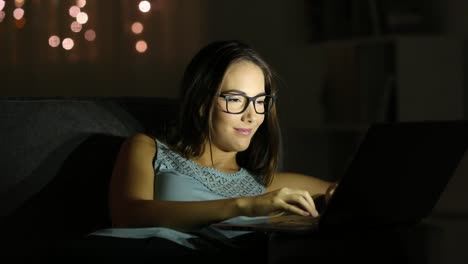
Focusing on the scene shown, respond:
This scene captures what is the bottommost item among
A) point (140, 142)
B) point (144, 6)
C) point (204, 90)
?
point (140, 142)

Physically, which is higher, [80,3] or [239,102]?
[80,3]

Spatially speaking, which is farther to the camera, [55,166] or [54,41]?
[54,41]

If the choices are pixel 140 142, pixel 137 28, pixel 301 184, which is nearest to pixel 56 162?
pixel 140 142

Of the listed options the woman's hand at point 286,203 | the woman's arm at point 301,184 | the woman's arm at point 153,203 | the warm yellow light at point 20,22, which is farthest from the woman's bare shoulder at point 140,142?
the warm yellow light at point 20,22

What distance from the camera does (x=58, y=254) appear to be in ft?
5.44

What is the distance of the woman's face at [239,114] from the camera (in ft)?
5.98

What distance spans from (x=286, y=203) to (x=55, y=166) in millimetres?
Answer: 630

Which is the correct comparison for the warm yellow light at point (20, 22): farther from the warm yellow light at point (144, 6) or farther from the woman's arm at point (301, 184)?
the woman's arm at point (301, 184)

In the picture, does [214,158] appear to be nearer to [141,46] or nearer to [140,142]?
[140,142]

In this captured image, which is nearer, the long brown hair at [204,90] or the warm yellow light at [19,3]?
the long brown hair at [204,90]

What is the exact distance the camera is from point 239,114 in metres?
1.82

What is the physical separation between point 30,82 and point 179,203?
2.44 metres

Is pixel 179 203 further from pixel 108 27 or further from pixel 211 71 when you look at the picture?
pixel 108 27

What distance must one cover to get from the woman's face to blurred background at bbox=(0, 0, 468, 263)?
179 centimetres
